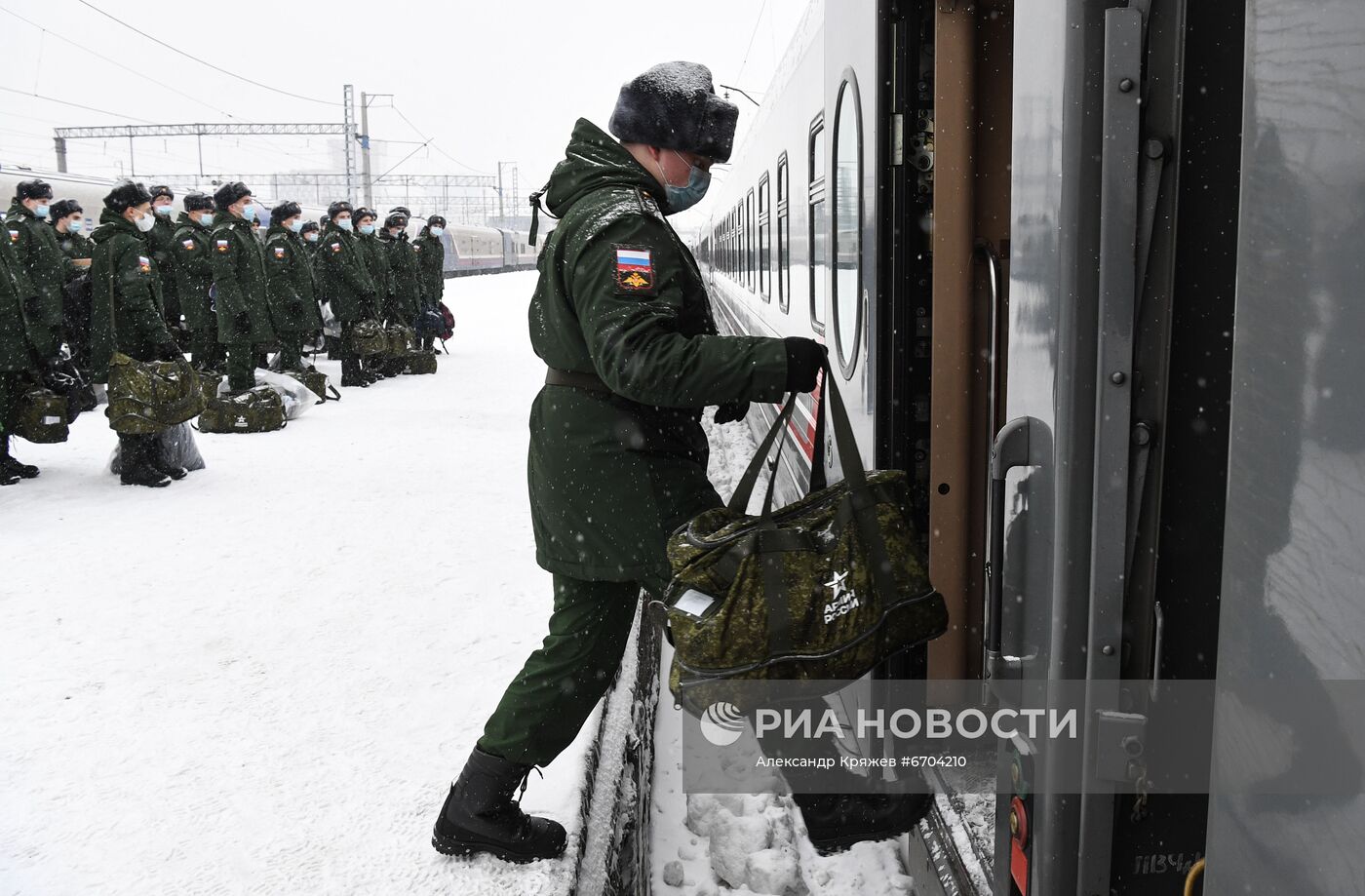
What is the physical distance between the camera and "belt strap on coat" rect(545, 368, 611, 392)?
2.32m

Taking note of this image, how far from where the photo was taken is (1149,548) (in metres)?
1.52

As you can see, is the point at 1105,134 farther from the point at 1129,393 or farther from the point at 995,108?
the point at 995,108

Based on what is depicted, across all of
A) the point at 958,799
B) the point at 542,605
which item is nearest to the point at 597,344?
the point at 958,799

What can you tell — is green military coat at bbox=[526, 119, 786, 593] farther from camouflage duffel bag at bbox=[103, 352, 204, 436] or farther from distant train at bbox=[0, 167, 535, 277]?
distant train at bbox=[0, 167, 535, 277]

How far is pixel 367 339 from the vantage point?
12227 millimetres

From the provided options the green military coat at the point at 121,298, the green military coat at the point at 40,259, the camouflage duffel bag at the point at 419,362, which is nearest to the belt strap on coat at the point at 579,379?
the green military coat at the point at 121,298

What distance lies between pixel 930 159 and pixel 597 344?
935mm

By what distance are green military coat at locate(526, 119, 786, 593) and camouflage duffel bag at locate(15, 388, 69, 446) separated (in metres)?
6.18

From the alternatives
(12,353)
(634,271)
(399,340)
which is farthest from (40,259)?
(634,271)

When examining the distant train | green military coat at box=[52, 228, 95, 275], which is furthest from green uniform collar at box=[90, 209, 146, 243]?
the distant train

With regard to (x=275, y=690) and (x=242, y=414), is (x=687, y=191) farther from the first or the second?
(x=242, y=414)

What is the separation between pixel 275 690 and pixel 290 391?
6.58 meters

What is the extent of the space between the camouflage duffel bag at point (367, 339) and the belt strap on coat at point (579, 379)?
1042 centimetres

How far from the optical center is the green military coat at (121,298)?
709 centimetres
